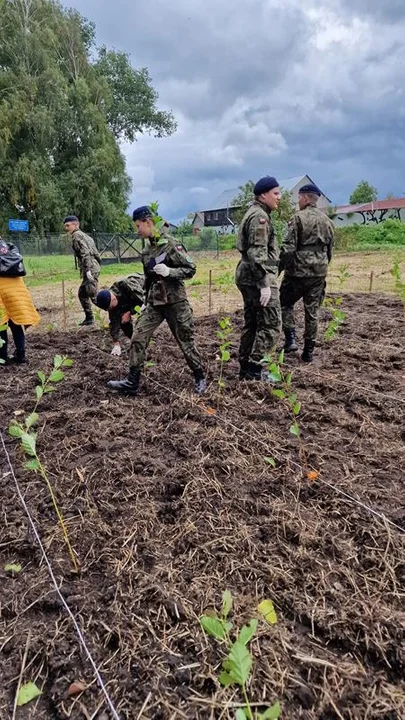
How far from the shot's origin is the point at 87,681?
1.64 meters

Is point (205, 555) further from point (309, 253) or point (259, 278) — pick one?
point (309, 253)

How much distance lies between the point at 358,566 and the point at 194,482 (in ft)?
3.01

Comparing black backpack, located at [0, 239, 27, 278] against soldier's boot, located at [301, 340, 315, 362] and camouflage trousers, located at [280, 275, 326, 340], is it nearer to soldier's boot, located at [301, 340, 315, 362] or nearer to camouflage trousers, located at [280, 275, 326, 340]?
camouflage trousers, located at [280, 275, 326, 340]

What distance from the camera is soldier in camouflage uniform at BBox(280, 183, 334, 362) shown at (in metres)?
4.95

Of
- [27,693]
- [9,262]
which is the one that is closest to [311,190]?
[9,262]

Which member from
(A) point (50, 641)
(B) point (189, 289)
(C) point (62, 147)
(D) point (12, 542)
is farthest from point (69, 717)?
(C) point (62, 147)

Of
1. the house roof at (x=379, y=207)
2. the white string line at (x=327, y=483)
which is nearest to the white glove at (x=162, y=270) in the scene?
the white string line at (x=327, y=483)

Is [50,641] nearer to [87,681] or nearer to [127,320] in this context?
[87,681]

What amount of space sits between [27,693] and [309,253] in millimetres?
4295

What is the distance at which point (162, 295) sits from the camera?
13.0ft

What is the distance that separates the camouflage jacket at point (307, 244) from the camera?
195 inches

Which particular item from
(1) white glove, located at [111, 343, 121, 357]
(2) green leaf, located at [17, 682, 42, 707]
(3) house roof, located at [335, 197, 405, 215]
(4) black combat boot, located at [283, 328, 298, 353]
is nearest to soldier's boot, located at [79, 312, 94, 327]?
(1) white glove, located at [111, 343, 121, 357]

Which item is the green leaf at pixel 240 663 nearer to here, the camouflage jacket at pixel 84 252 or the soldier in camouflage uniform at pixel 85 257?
the soldier in camouflage uniform at pixel 85 257

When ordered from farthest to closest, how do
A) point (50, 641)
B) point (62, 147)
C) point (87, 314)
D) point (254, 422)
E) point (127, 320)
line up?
1. point (62, 147)
2. point (87, 314)
3. point (127, 320)
4. point (254, 422)
5. point (50, 641)
